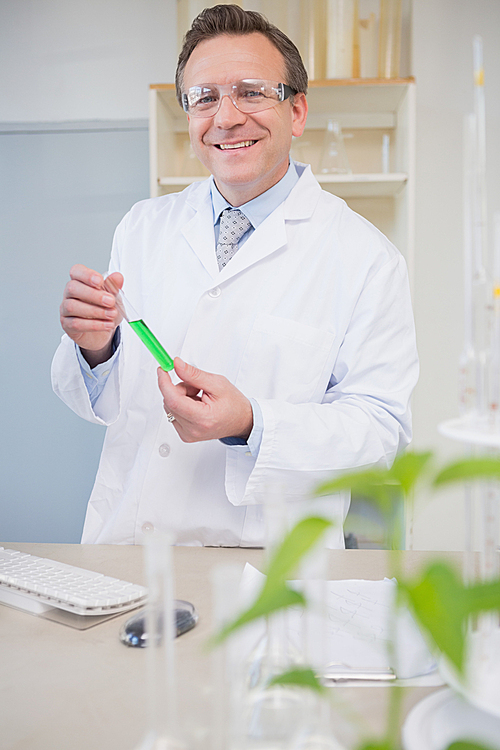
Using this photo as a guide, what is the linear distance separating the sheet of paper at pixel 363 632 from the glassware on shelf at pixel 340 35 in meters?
1.80

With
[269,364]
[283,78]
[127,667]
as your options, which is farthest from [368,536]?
[127,667]

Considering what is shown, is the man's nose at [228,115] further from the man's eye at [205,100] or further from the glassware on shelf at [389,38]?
the glassware on shelf at [389,38]

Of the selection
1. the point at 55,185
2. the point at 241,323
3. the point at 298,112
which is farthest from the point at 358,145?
the point at 241,323

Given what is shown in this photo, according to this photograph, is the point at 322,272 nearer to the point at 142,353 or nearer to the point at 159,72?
the point at 142,353

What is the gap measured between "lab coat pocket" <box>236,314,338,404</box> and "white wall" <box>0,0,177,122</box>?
1.62 metres

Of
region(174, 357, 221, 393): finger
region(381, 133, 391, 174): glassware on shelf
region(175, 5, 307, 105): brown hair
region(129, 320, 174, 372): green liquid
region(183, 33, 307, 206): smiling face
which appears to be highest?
region(381, 133, 391, 174): glassware on shelf

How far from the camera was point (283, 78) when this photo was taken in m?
1.36

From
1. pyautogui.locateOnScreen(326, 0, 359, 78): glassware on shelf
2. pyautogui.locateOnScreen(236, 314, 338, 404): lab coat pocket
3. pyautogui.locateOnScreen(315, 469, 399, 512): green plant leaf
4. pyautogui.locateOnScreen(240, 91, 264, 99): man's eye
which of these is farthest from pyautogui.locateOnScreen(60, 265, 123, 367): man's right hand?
pyautogui.locateOnScreen(326, 0, 359, 78): glassware on shelf

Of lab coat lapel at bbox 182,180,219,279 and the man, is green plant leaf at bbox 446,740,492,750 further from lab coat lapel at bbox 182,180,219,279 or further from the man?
lab coat lapel at bbox 182,180,219,279

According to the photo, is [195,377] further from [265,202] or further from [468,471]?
[468,471]

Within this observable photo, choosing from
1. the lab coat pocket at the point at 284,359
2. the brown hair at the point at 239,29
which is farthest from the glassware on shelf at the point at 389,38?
the lab coat pocket at the point at 284,359

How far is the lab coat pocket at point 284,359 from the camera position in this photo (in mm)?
1270

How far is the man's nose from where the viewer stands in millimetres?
1291

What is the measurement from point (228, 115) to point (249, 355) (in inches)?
18.6
